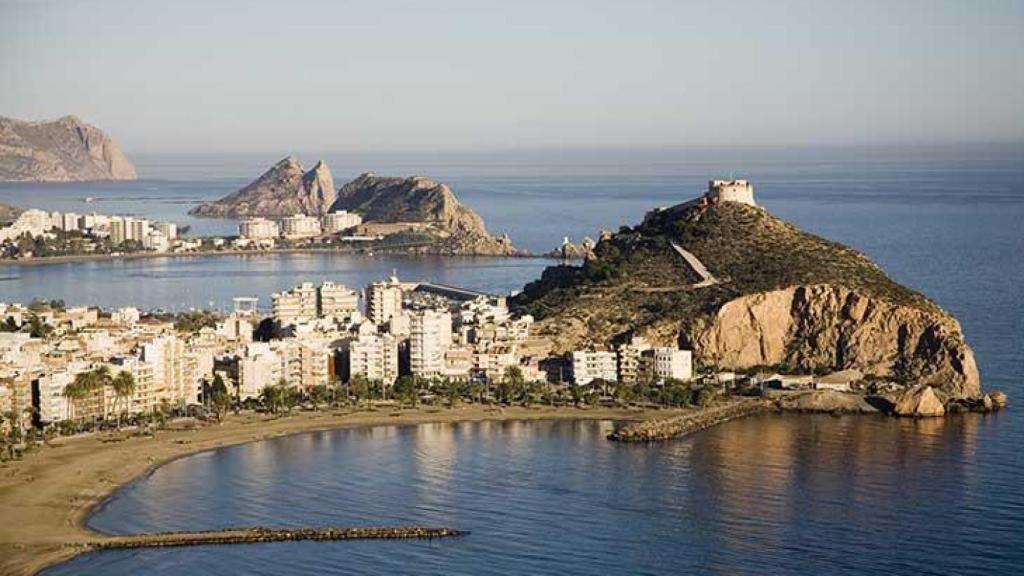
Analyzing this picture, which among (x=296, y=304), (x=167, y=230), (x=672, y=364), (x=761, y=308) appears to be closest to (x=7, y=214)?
(x=167, y=230)

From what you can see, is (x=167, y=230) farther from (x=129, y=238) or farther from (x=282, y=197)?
(x=282, y=197)

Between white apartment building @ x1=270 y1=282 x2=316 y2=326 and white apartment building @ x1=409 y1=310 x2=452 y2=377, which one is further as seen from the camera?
white apartment building @ x1=270 y1=282 x2=316 y2=326

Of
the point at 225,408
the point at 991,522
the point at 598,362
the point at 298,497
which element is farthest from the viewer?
the point at 598,362

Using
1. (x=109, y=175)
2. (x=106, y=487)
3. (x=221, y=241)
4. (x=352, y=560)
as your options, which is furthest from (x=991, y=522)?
(x=109, y=175)

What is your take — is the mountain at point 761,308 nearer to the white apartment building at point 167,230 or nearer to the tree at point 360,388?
the tree at point 360,388

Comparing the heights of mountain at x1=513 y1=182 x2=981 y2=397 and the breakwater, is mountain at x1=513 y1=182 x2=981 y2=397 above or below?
above

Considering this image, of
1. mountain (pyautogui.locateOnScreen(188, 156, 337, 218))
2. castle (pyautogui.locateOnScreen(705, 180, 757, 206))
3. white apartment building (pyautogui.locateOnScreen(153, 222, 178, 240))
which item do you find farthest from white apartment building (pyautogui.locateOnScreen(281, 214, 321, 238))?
castle (pyautogui.locateOnScreen(705, 180, 757, 206))

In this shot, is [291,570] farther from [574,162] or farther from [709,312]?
[574,162]

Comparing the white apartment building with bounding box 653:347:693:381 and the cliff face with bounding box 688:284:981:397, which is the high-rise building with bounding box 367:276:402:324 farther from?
the cliff face with bounding box 688:284:981:397
